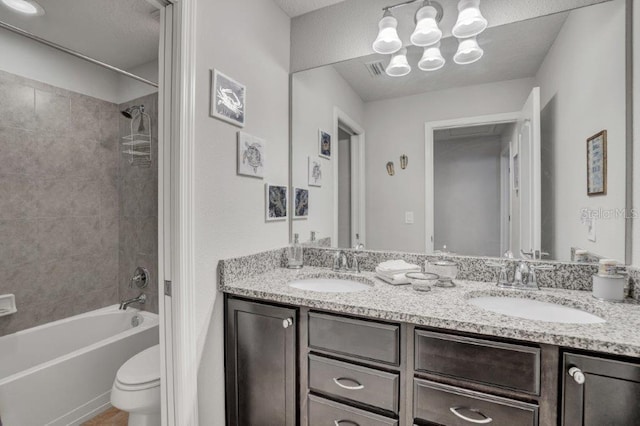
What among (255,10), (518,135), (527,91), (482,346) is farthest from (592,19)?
(255,10)

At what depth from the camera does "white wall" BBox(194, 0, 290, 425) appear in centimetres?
133

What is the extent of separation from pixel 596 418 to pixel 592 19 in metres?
1.52

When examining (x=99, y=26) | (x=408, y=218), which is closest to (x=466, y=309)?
(x=408, y=218)

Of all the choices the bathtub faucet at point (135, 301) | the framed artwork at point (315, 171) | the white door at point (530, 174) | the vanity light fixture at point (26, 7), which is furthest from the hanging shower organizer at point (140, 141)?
the white door at point (530, 174)

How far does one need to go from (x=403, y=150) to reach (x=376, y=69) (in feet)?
1.64

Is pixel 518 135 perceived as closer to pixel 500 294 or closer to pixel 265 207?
pixel 500 294

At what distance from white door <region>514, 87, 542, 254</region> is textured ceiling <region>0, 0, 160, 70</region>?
86.1 inches

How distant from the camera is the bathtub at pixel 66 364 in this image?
1604mm

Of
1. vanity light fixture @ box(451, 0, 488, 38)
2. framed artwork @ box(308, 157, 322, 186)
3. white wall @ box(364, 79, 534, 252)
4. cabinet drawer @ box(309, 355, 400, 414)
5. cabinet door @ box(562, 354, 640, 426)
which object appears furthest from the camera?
framed artwork @ box(308, 157, 322, 186)

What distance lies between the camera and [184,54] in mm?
1247

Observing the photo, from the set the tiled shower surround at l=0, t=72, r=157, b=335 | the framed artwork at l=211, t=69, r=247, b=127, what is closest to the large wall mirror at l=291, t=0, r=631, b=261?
the framed artwork at l=211, t=69, r=247, b=127

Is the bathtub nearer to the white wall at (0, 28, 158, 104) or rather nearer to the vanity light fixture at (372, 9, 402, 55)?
the white wall at (0, 28, 158, 104)

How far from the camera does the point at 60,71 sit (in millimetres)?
2234

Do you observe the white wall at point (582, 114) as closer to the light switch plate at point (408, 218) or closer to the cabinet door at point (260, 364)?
the light switch plate at point (408, 218)
